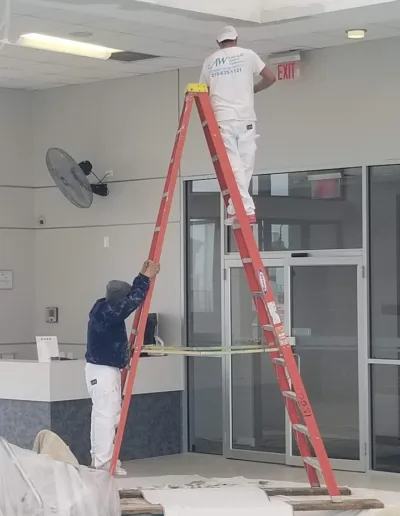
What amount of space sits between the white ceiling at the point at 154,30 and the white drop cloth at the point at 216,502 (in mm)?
3355

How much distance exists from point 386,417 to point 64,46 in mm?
4102

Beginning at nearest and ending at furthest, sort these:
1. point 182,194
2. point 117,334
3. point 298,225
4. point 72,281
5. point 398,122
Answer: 1. point 117,334
2. point 398,122
3. point 298,225
4. point 182,194
5. point 72,281

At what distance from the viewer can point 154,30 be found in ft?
30.0

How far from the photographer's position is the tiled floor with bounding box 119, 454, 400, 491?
9391mm

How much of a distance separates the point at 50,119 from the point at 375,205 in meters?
3.91

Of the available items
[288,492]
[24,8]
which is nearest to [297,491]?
[288,492]

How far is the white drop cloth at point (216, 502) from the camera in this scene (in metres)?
7.00

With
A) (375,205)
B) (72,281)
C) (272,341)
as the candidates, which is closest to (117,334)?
(272,341)

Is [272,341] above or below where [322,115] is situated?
below

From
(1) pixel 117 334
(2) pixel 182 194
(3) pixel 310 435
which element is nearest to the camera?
(3) pixel 310 435

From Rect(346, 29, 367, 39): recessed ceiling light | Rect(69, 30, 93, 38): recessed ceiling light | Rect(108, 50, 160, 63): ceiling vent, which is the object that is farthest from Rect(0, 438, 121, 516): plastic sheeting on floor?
Rect(108, 50, 160, 63): ceiling vent

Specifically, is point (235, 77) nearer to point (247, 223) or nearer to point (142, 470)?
point (247, 223)

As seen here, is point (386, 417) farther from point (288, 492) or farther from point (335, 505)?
point (335, 505)

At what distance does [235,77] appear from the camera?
7668mm
